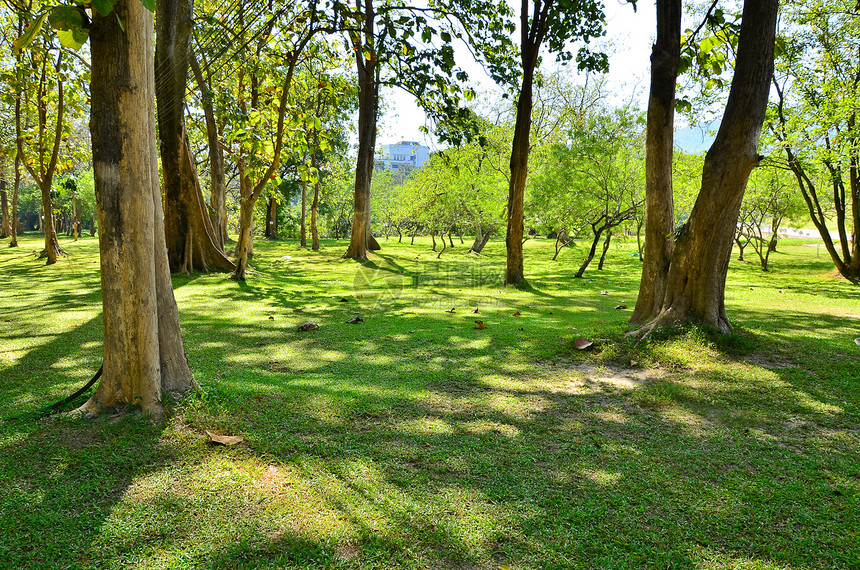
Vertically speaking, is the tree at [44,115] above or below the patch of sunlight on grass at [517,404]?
above

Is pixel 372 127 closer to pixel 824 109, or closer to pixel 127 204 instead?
pixel 824 109

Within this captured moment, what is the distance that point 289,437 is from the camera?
313 cm

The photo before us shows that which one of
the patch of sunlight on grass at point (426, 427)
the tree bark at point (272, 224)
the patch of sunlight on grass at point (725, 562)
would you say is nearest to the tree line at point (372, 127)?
the patch of sunlight on grass at point (426, 427)

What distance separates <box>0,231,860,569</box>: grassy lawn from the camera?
214cm

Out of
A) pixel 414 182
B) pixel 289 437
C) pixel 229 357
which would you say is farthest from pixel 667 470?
pixel 414 182

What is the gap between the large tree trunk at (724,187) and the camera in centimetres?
468

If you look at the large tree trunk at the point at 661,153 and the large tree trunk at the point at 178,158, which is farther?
the large tree trunk at the point at 178,158

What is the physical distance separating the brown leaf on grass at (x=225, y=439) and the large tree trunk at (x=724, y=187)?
421cm

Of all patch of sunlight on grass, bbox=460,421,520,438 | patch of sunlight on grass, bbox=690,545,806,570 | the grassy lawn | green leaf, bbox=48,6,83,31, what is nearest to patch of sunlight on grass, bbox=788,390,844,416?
the grassy lawn

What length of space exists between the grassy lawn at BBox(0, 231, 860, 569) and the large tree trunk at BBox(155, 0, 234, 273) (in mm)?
5667

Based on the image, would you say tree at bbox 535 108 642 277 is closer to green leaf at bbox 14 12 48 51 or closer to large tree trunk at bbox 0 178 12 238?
green leaf at bbox 14 12 48 51

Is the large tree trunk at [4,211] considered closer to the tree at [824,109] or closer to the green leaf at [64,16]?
the green leaf at [64,16]

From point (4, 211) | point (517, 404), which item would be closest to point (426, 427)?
point (517, 404)

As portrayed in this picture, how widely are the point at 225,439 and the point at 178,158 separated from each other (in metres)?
9.88
